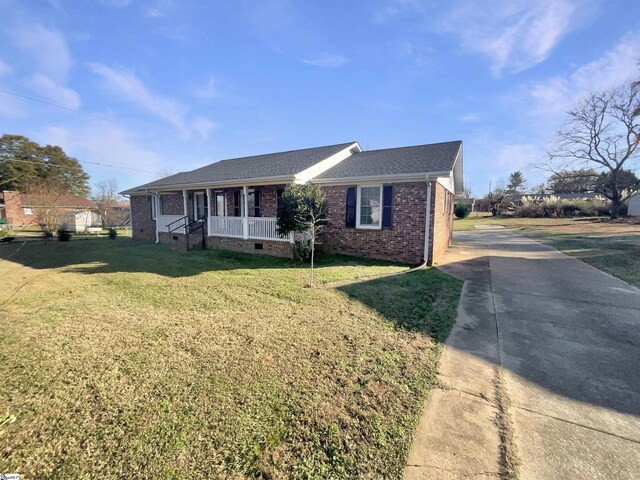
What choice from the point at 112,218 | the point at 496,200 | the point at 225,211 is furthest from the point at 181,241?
the point at 496,200

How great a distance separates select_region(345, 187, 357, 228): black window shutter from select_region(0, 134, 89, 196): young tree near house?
142 feet

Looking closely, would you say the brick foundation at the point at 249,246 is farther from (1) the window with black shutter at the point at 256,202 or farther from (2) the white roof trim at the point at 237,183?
(2) the white roof trim at the point at 237,183

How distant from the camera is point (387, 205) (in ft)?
31.5

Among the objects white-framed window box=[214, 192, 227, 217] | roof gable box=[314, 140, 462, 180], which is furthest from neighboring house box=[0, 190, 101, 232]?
roof gable box=[314, 140, 462, 180]

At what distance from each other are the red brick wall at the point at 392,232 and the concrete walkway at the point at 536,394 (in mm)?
3727

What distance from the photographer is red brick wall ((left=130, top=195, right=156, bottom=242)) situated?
1739cm

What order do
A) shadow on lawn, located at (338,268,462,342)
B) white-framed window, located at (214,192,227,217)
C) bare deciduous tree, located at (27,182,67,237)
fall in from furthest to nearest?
bare deciduous tree, located at (27,182,67,237)
white-framed window, located at (214,192,227,217)
shadow on lawn, located at (338,268,462,342)

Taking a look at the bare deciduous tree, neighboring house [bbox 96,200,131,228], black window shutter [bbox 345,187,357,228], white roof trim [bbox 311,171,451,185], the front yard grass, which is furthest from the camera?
neighboring house [bbox 96,200,131,228]

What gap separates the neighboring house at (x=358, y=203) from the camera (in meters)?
9.16

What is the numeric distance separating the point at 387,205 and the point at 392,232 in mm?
939

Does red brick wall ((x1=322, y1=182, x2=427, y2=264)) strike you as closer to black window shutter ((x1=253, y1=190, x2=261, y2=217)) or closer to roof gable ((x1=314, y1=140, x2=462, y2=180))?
roof gable ((x1=314, y1=140, x2=462, y2=180))

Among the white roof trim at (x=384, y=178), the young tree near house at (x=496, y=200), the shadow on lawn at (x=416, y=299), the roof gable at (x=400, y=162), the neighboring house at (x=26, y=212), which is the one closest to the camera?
the shadow on lawn at (x=416, y=299)

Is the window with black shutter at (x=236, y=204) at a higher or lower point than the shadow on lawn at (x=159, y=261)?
higher

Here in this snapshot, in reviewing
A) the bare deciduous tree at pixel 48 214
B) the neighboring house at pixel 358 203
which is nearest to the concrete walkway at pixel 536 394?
the neighboring house at pixel 358 203
